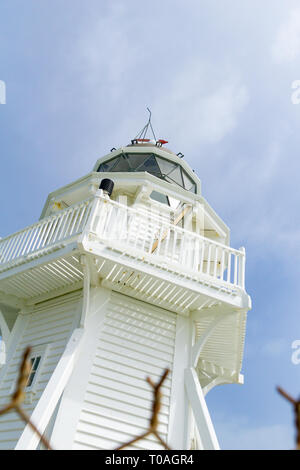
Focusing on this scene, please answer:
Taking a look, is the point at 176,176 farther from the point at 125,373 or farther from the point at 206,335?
the point at 125,373

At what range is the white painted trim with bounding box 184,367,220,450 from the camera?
6.68m

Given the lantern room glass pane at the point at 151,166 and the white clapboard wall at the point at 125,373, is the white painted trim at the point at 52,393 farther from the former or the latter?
the lantern room glass pane at the point at 151,166

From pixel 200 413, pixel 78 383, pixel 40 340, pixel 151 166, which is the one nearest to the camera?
pixel 78 383

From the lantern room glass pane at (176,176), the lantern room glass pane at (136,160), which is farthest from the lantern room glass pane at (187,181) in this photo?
the lantern room glass pane at (136,160)

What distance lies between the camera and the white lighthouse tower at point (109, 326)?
6.76 metres

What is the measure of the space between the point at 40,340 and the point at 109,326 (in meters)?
1.60

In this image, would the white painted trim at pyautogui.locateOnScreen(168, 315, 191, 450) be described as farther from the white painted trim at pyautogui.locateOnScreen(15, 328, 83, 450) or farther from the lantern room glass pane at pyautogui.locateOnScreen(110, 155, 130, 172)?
the lantern room glass pane at pyautogui.locateOnScreen(110, 155, 130, 172)

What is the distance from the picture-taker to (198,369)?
9.87 meters

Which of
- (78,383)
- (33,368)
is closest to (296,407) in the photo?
(78,383)

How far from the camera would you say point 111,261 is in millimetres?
7207

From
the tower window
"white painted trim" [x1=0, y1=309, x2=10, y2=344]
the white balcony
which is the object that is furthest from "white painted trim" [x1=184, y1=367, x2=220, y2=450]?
"white painted trim" [x1=0, y1=309, x2=10, y2=344]
